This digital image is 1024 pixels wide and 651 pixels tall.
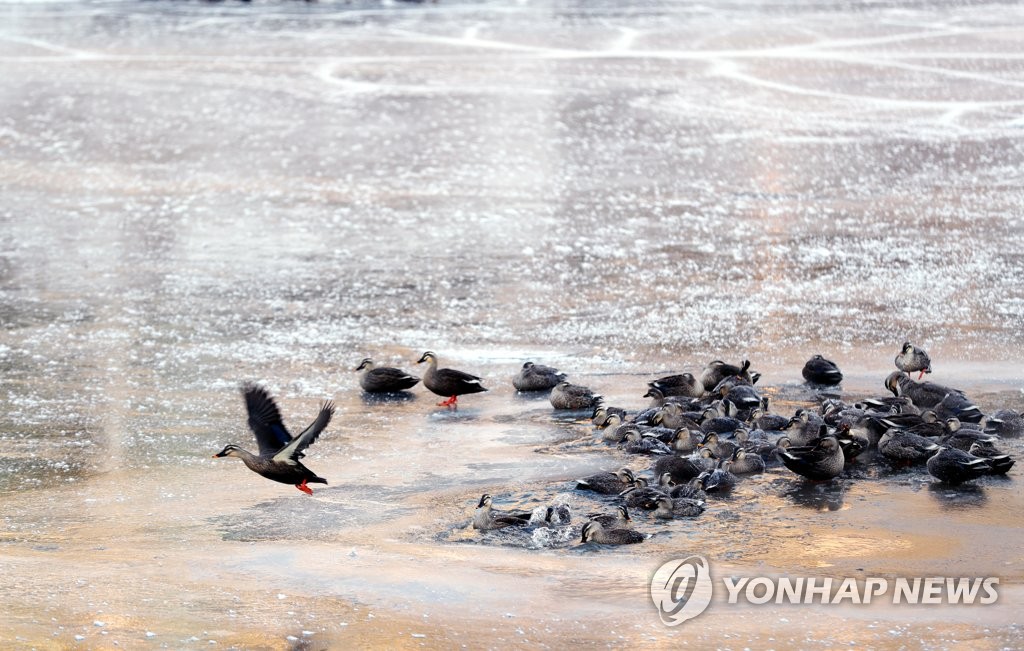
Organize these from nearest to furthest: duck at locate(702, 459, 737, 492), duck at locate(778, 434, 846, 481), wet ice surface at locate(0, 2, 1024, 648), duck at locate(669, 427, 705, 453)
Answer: wet ice surface at locate(0, 2, 1024, 648), duck at locate(702, 459, 737, 492), duck at locate(778, 434, 846, 481), duck at locate(669, 427, 705, 453)

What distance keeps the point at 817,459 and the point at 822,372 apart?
2569mm

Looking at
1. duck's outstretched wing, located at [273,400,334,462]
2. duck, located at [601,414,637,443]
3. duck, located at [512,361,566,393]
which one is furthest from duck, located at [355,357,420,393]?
duck's outstretched wing, located at [273,400,334,462]

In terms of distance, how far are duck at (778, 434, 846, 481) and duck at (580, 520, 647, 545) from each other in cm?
155

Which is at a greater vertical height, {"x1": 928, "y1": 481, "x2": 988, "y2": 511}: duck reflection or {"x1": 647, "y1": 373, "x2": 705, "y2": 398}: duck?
{"x1": 647, "y1": 373, "x2": 705, "y2": 398}: duck

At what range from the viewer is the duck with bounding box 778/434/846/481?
9.84 metres

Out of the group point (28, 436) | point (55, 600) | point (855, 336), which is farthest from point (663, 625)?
point (855, 336)

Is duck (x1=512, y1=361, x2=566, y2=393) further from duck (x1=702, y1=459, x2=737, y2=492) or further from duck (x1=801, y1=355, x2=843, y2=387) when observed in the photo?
duck (x1=702, y1=459, x2=737, y2=492)

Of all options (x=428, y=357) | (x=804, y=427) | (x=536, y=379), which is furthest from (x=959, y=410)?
(x=428, y=357)

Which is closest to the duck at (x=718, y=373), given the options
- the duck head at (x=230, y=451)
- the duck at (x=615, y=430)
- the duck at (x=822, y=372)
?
the duck at (x=822, y=372)

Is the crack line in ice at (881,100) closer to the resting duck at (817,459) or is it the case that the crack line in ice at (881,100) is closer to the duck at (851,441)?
the duck at (851,441)

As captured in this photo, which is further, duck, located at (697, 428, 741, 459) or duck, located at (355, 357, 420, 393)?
duck, located at (355, 357, 420, 393)

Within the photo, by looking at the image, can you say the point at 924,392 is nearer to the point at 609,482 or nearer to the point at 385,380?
the point at 609,482

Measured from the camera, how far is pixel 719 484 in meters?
9.71

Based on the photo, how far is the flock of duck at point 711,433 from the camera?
9.16 meters
